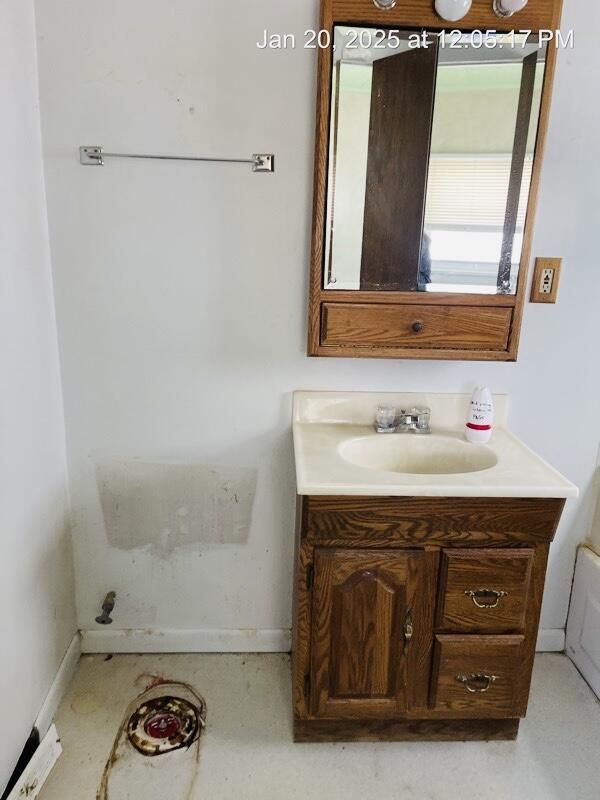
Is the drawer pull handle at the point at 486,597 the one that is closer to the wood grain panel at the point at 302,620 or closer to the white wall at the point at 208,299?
the wood grain panel at the point at 302,620

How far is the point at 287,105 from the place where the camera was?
1.57 m

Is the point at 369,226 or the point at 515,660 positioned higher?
the point at 369,226

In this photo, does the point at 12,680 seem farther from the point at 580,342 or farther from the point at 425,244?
the point at 580,342

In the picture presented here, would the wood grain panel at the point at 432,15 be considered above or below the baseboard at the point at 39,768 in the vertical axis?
above

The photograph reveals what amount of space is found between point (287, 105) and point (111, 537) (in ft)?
4.50

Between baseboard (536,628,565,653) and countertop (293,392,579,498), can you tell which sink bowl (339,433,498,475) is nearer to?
countertop (293,392,579,498)

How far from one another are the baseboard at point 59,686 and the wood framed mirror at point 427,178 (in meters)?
1.20

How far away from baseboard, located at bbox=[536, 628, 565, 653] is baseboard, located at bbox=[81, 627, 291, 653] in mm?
851

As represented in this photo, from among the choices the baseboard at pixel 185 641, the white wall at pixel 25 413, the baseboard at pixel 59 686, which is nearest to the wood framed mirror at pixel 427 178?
the white wall at pixel 25 413

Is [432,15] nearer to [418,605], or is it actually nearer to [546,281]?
[546,281]

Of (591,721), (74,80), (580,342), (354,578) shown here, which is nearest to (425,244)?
(580,342)

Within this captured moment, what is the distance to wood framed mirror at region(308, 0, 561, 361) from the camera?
1.48m

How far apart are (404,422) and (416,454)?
0.33 ft

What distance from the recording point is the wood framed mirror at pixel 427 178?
1.48 meters
